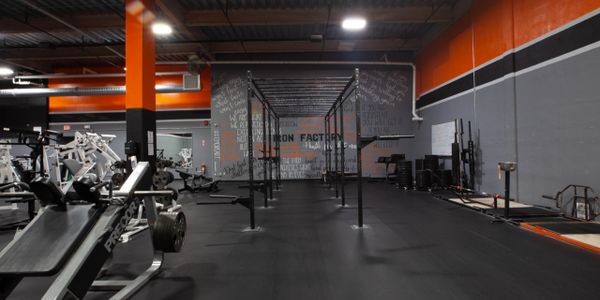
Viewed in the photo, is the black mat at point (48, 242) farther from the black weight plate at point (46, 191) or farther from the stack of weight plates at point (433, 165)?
the stack of weight plates at point (433, 165)

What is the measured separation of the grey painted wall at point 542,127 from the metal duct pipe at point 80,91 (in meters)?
8.76

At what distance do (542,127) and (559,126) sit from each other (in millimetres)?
313

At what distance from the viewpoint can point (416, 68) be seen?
31.6ft

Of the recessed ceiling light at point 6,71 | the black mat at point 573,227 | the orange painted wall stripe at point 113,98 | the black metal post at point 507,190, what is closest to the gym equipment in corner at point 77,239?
the black metal post at point 507,190

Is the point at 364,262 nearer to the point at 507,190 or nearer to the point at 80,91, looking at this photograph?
the point at 507,190

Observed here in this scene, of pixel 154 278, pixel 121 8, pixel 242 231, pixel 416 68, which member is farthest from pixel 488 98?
pixel 121 8

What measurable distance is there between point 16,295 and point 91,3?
6.56m

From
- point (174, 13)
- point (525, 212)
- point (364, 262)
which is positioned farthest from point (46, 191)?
point (174, 13)

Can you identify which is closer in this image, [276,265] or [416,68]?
[276,265]

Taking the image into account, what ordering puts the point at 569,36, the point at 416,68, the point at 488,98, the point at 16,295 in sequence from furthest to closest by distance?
the point at 416,68 < the point at 488,98 < the point at 569,36 < the point at 16,295

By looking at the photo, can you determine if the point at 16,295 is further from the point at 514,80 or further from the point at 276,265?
the point at 514,80

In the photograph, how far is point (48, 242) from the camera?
1685mm

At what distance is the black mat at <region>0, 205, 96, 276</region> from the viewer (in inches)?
60.0

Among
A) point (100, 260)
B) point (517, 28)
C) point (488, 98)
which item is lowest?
point (100, 260)
